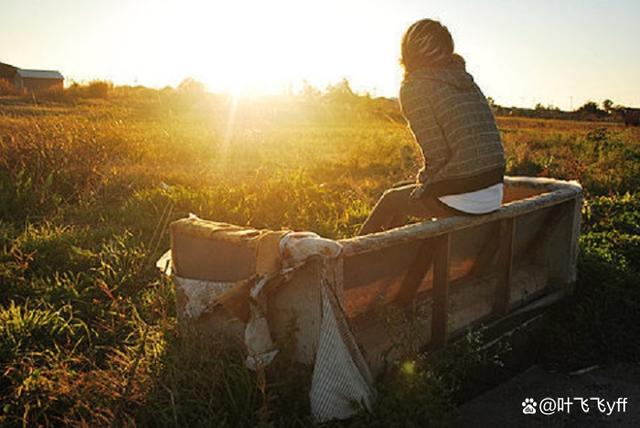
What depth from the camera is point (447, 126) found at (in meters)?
3.71

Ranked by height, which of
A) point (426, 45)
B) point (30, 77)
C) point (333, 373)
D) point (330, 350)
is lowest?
point (333, 373)

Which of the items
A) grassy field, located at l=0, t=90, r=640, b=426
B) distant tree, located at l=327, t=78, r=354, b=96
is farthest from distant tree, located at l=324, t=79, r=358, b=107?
grassy field, located at l=0, t=90, r=640, b=426

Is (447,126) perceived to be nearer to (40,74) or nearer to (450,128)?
(450,128)

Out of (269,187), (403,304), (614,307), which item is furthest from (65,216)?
(614,307)

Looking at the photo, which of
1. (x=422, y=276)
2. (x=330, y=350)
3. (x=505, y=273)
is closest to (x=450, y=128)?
(x=422, y=276)

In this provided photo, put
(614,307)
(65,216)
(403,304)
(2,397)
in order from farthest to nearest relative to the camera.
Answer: (65,216) → (614,307) → (403,304) → (2,397)

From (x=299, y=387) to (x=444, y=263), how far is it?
1.16 meters

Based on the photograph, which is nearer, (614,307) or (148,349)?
(148,349)

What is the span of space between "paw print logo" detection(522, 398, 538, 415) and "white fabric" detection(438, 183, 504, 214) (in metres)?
1.14

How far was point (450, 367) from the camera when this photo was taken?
3623 mm

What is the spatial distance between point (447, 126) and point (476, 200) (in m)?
0.46

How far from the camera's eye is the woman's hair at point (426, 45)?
3615 mm

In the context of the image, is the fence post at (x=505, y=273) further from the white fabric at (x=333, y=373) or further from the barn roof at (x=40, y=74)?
the barn roof at (x=40, y=74)

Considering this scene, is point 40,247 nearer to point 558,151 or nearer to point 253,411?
point 253,411
